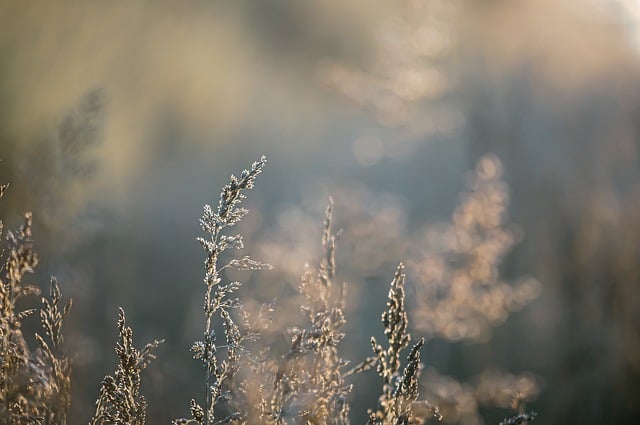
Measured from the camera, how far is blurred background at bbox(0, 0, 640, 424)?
3.54 m

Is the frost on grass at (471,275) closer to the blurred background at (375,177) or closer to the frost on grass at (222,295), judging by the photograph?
the blurred background at (375,177)

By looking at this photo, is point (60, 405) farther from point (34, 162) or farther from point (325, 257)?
point (34, 162)

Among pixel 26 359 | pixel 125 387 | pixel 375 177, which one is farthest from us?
pixel 375 177

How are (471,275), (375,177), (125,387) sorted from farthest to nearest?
(375,177), (471,275), (125,387)

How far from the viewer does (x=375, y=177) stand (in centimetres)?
877

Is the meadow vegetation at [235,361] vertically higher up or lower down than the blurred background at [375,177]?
lower down

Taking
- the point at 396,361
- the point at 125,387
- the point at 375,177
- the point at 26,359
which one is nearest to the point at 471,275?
the point at 396,361

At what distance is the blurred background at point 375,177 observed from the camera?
3539 millimetres

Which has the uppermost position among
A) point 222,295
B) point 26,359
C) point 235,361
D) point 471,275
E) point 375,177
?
point 375,177

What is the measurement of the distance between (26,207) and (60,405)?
1357 mm

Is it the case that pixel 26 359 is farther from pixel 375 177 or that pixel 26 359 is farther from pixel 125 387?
pixel 375 177

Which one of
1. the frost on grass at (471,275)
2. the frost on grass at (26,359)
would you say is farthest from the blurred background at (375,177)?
the frost on grass at (26,359)

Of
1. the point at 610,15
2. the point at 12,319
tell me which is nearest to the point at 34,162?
the point at 12,319

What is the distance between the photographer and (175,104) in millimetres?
8453
